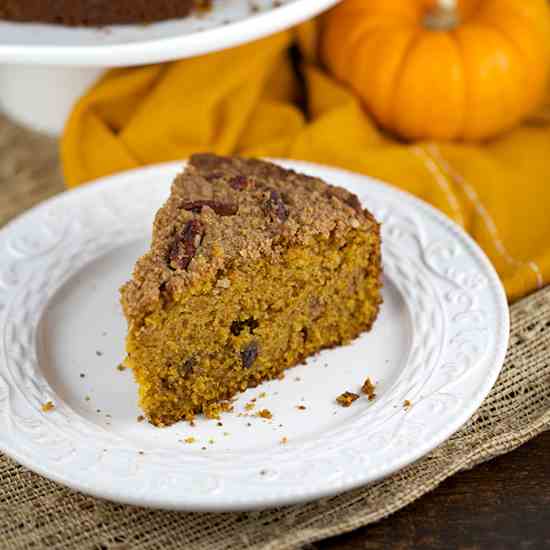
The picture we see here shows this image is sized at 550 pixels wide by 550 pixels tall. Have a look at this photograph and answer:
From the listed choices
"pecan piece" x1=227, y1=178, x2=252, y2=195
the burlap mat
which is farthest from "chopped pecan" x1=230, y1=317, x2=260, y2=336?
the burlap mat

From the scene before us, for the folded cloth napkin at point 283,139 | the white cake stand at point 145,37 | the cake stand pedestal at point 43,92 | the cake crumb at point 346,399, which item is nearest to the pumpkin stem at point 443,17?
the folded cloth napkin at point 283,139

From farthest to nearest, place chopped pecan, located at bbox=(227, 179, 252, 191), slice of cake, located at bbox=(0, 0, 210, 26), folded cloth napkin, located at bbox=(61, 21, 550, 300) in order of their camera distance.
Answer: folded cloth napkin, located at bbox=(61, 21, 550, 300) < slice of cake, located at bbox=(0, 0, 210, 26) < chopped pecan, located at bbox=(227, 179, 252, 191)

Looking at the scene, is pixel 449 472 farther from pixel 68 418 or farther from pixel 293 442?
pixel 68 418

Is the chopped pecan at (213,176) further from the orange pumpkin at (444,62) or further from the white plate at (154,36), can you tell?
the orange pumpkin at (444,62)

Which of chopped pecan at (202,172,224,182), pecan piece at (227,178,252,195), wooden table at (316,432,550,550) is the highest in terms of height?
pecan piece at (227,178,252,195)

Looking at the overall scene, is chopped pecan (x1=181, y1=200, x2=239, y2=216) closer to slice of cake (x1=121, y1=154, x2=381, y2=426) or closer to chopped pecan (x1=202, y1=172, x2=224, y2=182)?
slice of cake (x1=121, y1=154, x2=381, y2=426)

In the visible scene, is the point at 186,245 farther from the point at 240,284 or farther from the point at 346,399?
the point at 346,399
